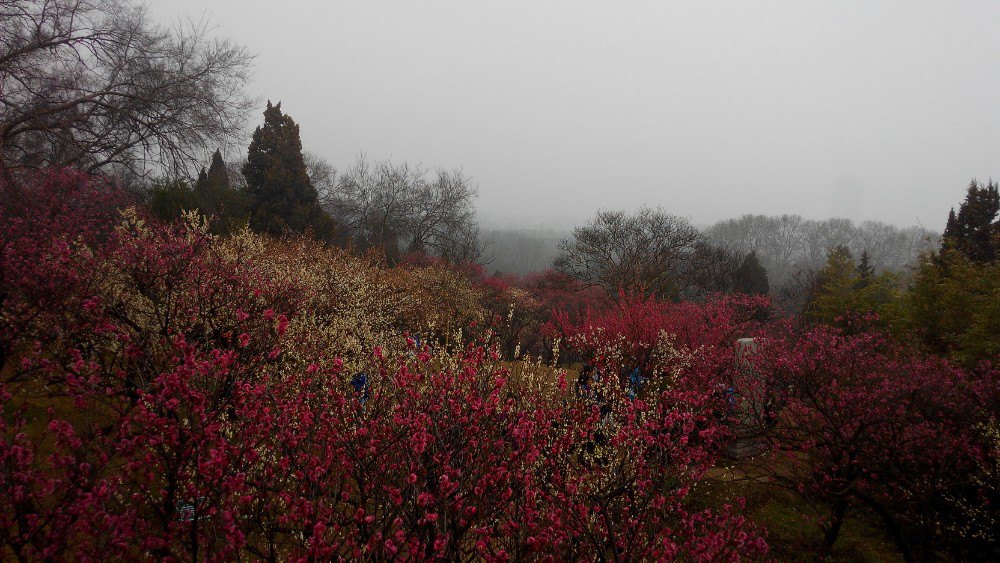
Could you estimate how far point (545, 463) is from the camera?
456cm

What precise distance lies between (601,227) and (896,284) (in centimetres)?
1396

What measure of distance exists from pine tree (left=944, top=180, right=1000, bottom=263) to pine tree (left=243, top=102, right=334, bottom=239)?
98.7 feet

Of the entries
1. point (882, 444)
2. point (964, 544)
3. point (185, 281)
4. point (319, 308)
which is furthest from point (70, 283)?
point (964, 544)

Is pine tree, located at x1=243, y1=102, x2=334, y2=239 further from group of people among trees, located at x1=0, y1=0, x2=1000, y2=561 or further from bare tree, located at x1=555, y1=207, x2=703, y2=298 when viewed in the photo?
bare tree, located at x1=555, y1=207, x2=703, y2=298

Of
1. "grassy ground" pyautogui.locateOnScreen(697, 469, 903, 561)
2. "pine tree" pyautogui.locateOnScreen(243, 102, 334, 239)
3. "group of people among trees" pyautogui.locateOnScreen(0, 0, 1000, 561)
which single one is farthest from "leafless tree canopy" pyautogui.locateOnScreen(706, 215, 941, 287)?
"grassy ground" pyautogui.locateOnScreen(697, 469, 903, 561)

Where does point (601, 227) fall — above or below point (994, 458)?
above

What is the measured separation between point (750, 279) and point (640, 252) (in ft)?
29.2

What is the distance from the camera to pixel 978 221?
71.0 ft

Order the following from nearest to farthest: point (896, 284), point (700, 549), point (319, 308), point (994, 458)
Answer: point (700, 549)
point (994, 458)
point (319, 308)
point (896, 284)

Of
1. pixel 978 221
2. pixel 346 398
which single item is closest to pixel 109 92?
pixel 346 398

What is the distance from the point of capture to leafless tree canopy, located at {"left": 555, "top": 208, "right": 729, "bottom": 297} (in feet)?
67.7

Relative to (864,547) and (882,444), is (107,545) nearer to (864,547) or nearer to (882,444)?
(882,444)

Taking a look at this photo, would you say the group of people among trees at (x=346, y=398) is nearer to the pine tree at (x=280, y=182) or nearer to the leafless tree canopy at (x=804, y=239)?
the pine tree at (x=280, y=182)

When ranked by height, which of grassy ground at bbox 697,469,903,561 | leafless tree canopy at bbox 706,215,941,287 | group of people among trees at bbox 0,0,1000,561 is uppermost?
leafless tree canopy at bbox 706,215,941,287
